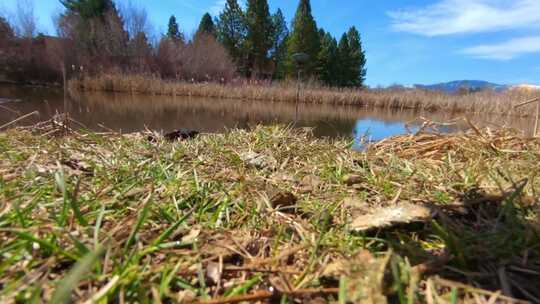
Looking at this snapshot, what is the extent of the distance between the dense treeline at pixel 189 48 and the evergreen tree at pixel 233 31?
0.23ft

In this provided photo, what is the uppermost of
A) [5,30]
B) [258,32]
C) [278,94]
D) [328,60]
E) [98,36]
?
[258,32]

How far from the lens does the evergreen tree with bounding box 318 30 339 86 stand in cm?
2162

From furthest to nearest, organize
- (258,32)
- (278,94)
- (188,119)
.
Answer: (258,32) → (278,94) → (188,119)

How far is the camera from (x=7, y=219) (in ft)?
1.34

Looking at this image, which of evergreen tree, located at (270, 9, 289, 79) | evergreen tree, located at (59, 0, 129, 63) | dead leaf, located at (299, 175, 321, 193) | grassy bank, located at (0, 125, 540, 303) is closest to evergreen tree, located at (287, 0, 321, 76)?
evergreen tree, located at (270, 9, 289, 79)

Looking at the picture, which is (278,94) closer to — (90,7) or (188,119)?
(188,119)

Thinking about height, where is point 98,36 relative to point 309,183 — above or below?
above

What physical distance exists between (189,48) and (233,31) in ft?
20.4

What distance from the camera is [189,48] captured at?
58.0ft

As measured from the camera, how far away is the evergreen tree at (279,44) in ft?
74.4

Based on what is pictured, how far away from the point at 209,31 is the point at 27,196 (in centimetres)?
2715

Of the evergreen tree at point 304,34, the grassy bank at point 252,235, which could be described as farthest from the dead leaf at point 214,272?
the evergreen tree at point 304,34

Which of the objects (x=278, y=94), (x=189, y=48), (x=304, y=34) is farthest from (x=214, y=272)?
(x=304, y=34)

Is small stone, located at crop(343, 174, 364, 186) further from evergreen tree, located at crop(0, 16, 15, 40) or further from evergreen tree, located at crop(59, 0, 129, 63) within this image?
evergreen tree, located at crop(0, 16, 15, 40)
